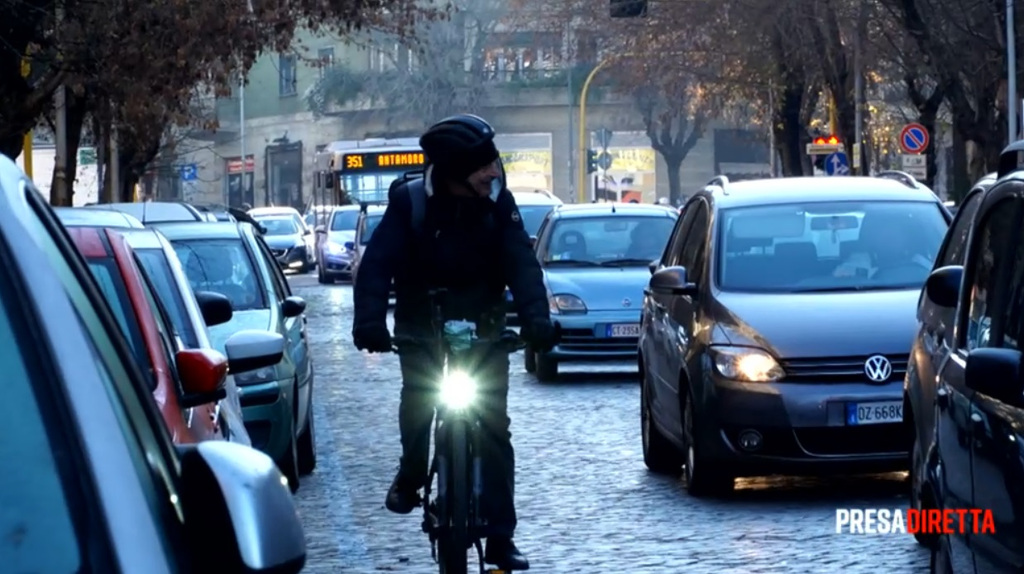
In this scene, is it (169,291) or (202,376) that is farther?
(169,291)

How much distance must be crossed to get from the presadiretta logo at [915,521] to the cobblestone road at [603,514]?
11 centimetres

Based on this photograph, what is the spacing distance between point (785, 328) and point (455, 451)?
3715 mm

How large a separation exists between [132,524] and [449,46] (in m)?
66.5

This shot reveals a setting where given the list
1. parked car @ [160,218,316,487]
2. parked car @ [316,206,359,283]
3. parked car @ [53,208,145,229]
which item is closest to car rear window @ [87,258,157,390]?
parked car @ [53,208,145,229]

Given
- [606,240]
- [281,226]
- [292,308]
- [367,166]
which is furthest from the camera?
[281,226]

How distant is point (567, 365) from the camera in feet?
70.3

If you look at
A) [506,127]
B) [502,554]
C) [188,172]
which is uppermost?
[506,127]

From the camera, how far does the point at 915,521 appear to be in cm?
754

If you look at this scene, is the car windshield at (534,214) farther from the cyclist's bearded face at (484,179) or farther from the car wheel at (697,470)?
the cyclist's bearded face at (484,179)

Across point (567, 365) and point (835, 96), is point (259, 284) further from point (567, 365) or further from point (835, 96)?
point (835, 96)

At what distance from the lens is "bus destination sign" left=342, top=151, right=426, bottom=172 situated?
155ft

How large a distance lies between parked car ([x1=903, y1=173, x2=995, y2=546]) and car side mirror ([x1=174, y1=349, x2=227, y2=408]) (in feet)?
7.37

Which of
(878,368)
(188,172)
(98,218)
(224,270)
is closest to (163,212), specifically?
(224,270)

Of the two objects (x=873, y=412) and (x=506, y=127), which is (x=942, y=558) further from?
(x=506, y=127)
